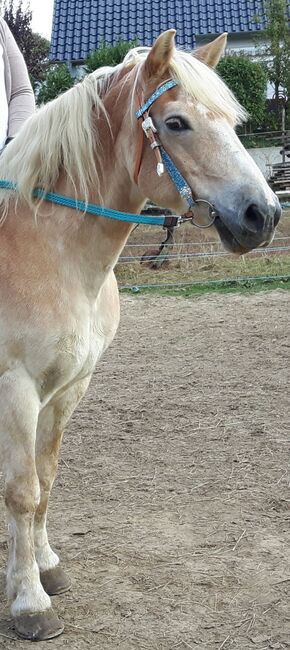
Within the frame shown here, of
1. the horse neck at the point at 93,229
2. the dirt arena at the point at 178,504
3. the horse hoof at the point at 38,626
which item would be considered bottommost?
the dirt arena at the point at 178,504

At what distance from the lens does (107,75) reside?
2.47 m

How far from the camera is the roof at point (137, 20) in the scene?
23266 mm

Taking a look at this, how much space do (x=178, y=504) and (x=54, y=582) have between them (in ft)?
2.76

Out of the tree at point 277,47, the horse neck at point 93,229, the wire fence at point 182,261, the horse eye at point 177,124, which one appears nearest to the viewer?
the horse eye at point 177,124

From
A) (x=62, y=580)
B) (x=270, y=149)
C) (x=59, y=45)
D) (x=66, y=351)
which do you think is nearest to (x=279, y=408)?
(x=62, y=580)

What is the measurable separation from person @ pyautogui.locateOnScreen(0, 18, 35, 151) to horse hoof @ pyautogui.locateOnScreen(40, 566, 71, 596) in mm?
1713

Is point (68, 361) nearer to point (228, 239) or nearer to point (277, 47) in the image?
point (228, 239)

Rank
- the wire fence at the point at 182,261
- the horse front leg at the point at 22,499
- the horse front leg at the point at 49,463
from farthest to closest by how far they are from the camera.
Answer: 1. the wire fence at the point at 182,261
2. the horse front leg at the point at 49,463
3. the horse front leg at the point at 22,499

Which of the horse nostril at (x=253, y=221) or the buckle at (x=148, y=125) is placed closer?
the horse nostril at (x=253, y=221)

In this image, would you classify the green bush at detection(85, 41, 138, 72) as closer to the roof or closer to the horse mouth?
the roof

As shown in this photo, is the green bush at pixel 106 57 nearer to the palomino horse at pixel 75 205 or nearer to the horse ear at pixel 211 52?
the horse ear at pixel 211 52

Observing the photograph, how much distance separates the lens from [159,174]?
2.21 m

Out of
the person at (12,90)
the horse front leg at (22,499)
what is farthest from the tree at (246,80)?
the horse front leg at (22,499)

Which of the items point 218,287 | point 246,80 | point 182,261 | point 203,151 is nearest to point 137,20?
point 246,80
